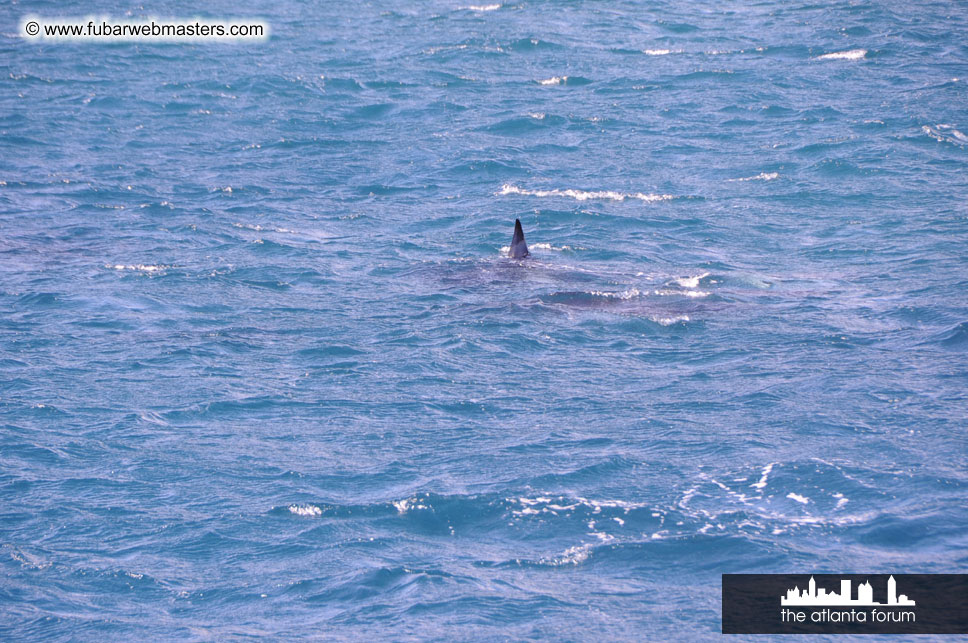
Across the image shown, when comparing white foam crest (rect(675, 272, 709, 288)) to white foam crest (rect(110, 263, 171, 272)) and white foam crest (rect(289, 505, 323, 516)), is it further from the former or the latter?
white foam crest (rect(110, 263, 171, 272))

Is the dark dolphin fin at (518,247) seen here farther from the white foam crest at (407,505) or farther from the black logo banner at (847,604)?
the black logo banner at (847,604)

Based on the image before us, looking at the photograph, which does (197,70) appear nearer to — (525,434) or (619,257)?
(619,257)

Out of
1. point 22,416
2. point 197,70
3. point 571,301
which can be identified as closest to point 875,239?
point 571,301

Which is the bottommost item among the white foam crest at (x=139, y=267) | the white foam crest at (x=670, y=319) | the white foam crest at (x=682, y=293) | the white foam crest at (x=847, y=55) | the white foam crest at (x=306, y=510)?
the white foam crest at (x=306, y=510)

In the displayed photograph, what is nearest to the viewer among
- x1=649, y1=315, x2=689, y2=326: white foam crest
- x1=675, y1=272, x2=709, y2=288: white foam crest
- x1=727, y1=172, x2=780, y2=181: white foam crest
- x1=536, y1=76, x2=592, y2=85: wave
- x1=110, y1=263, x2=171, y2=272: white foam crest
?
x1=649, y1=315, x2=689, y2=326: white foam crest

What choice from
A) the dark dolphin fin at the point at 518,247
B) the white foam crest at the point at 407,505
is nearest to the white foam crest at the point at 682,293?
the dark dolphin fin at the point at 518,247

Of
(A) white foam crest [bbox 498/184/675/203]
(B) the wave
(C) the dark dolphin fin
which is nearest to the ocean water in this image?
(A) white foam crest [bbox 498/184/675/203]
